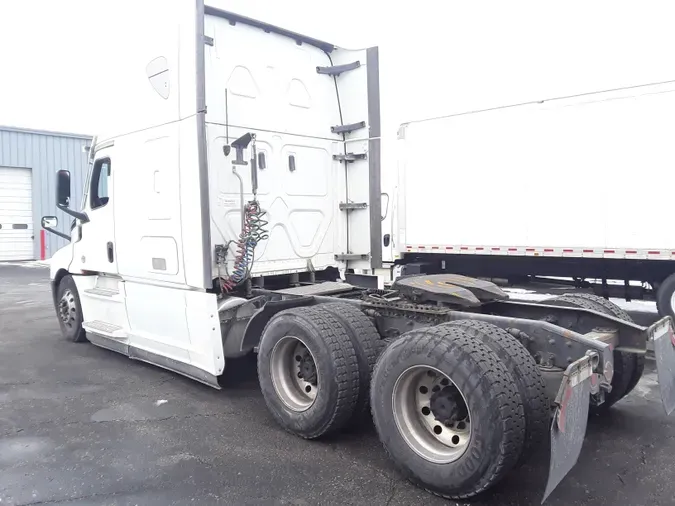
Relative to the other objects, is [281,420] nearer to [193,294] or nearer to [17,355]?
[193,294]

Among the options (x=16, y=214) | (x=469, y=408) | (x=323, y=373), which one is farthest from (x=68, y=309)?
(x=16, y=214)

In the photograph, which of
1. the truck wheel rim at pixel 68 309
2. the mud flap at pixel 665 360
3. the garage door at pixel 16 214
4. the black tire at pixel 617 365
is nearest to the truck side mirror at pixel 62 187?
the truck wheel rim at pixel 68 309

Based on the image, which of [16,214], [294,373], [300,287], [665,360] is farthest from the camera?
[16,214]

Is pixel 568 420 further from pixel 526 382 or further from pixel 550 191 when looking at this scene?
pixel 550 191

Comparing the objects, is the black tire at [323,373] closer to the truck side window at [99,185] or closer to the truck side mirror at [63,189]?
the truck side window at [99,185]

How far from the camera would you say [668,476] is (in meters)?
3.76

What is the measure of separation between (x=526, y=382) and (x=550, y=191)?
241 inches

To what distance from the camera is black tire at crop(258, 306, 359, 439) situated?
162 inches

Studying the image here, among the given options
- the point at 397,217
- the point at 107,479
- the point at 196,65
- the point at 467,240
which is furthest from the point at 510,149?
the point at 107,479

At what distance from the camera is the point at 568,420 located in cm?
301

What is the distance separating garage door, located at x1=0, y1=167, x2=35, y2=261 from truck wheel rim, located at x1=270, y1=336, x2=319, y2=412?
2050 centimetres

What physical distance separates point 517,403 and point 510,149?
21.9 feet

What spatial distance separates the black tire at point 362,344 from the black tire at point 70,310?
432cm

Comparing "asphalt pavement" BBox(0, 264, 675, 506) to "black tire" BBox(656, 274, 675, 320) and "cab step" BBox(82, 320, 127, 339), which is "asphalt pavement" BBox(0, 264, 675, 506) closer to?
"cab step" BBox(82, 320, 127, 339)
